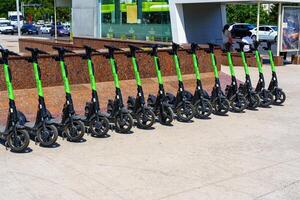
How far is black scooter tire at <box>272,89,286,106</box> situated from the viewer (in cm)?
1095

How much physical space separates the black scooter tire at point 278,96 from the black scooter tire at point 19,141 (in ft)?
20.0

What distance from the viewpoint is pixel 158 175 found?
599cm

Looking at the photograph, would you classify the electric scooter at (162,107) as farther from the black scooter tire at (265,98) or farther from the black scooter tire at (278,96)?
the black scooter tire at (278,96)

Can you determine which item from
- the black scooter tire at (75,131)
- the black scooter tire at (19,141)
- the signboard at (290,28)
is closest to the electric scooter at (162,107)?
the black scooter tire at (75,131)

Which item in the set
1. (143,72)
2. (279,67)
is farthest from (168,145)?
(279,67)

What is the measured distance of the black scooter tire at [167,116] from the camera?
8.62 m

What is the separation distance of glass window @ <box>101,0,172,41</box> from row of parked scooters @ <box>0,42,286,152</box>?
36.8 feet

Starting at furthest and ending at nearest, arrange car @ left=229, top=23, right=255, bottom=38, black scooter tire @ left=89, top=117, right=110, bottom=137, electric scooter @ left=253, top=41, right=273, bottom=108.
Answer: car @ left=229, top=23, right=255, bottom=38
electric scooter @ left=253, top=41, right=273, bottom=108
black scooter tire @ left=89, top=117, right=110, bottom=137

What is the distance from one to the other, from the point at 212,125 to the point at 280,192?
135 inches

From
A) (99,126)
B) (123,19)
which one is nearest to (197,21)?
(123,19)

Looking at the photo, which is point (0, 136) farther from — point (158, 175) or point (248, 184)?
point (248, 184)

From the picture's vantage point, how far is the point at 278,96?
11.0 metres

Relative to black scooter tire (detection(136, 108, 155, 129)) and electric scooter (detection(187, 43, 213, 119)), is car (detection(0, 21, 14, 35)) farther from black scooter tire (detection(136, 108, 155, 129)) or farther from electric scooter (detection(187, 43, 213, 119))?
black scooter tire (detection(136, 108, 155, 129))

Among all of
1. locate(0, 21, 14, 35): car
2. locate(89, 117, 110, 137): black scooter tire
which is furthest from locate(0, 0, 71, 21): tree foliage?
locate(89, 117, 110, 137): black scooter tire
